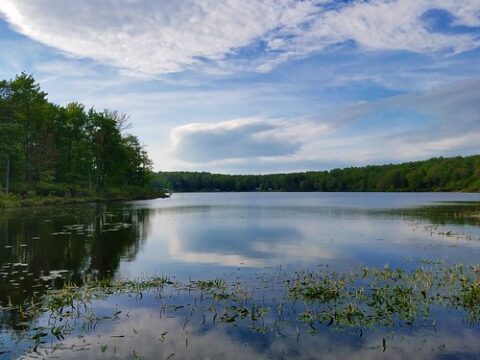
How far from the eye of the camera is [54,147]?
270 ft

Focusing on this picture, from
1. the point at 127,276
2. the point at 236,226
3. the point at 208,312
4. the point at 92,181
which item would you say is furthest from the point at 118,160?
the point at 208,312

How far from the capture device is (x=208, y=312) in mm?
12961

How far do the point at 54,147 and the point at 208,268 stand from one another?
72.5 meters

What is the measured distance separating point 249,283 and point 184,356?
7597 millimetres

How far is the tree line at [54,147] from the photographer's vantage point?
66.6 metres

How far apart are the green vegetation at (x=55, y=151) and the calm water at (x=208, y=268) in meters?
32.5

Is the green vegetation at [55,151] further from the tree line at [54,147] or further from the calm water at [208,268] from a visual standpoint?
the calm water at [208,268]

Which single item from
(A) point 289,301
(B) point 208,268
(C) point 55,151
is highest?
(C) point 55,151

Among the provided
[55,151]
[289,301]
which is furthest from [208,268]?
[55,151]

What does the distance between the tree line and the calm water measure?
33.6 metres

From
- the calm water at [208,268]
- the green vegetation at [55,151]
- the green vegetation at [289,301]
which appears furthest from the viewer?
the green vegetation at [55,151]

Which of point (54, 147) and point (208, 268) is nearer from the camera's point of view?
point (208, 268)

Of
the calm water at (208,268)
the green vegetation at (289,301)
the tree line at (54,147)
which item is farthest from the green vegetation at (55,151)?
the green vegetation at (289,301)

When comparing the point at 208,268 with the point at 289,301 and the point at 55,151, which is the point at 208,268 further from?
the point at 55,151
